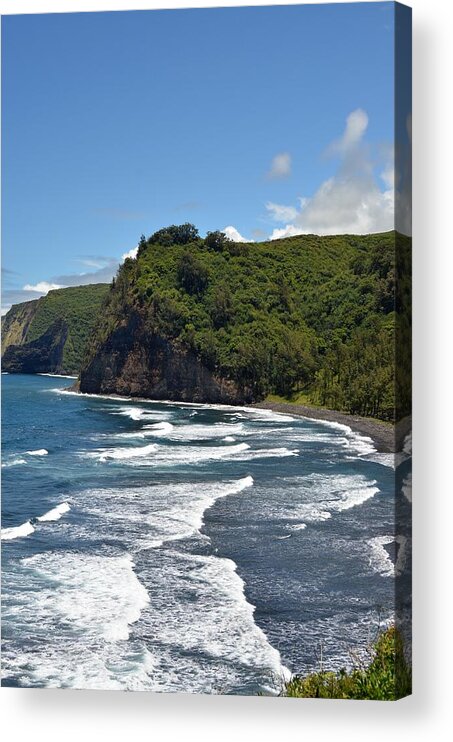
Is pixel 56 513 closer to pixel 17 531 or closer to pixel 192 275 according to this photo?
pixel 17 531

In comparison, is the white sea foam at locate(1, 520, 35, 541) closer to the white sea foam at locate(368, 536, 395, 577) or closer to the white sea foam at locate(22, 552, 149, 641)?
the white sea foam at locate(22, 552, 149, 641)

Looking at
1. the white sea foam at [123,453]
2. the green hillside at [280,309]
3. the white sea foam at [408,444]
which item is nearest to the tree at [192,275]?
the green hillside at [280,309]

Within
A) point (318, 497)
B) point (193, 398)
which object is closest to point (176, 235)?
point (193, 398)

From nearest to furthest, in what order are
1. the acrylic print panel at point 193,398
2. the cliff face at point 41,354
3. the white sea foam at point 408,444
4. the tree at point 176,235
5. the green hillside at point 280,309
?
1. the white sea foam at point 408,444
2. the acrylic print panel at point 193,398
3. the green hillside at point 280,309
4. the tree at point 176,235
5. the cliff face at point 41,354

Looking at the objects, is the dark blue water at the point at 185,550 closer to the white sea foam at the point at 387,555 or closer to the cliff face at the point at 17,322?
the white sea foam at the point at 387,555

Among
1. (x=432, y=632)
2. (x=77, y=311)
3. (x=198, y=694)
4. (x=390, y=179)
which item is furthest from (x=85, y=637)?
(x=390, y=179)

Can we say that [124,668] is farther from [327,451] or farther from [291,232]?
[291,232]

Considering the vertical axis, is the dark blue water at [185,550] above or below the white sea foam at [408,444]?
below
